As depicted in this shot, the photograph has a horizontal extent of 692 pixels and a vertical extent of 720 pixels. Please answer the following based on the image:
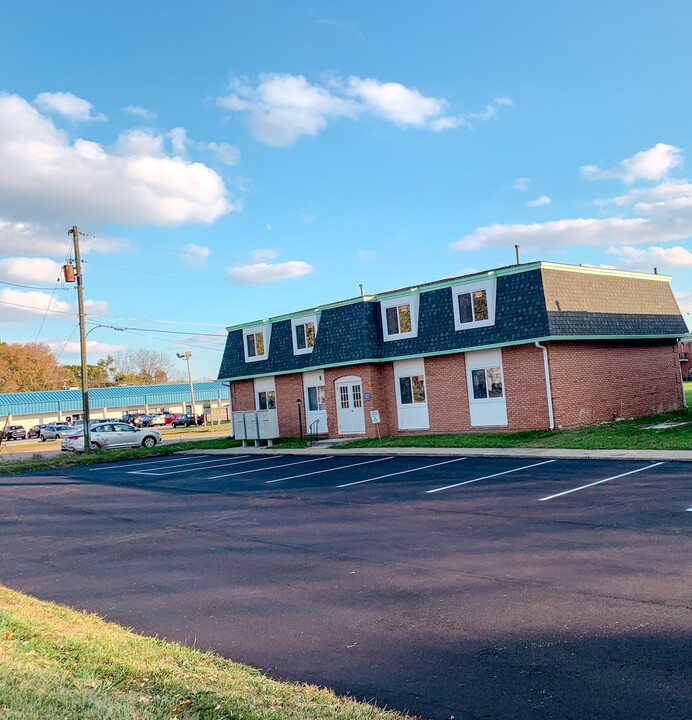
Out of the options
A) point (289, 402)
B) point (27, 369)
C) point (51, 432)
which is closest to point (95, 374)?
point (27, 369)

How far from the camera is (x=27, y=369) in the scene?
96.2m

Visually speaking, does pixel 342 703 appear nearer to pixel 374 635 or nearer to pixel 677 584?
pixel 374 635

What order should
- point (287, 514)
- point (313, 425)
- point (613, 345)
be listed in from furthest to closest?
point (313, 425) → point (613, 345) → point (287, 514)

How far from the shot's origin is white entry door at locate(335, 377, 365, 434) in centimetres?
2766

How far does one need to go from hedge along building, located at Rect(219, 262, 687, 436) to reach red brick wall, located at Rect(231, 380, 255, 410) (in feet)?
9.33

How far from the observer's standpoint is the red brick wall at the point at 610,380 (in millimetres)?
22594

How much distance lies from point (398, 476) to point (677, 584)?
32.4ft

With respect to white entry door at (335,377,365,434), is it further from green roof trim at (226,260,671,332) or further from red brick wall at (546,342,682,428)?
red brick wall at (546,342,682,428)

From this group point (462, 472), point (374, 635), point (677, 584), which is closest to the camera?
point (374, 635)

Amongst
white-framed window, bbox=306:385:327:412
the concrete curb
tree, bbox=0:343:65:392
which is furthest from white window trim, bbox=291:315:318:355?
tree, bbox=0:343:65:392

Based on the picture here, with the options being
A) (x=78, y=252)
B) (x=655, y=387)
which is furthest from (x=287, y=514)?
(x=78, y=252)

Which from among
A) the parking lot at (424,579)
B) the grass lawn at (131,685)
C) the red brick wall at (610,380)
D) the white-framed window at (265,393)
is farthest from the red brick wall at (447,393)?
the grass lawn at (131,685)

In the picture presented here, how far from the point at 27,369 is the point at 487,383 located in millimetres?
87402

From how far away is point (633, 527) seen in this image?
368 inches
